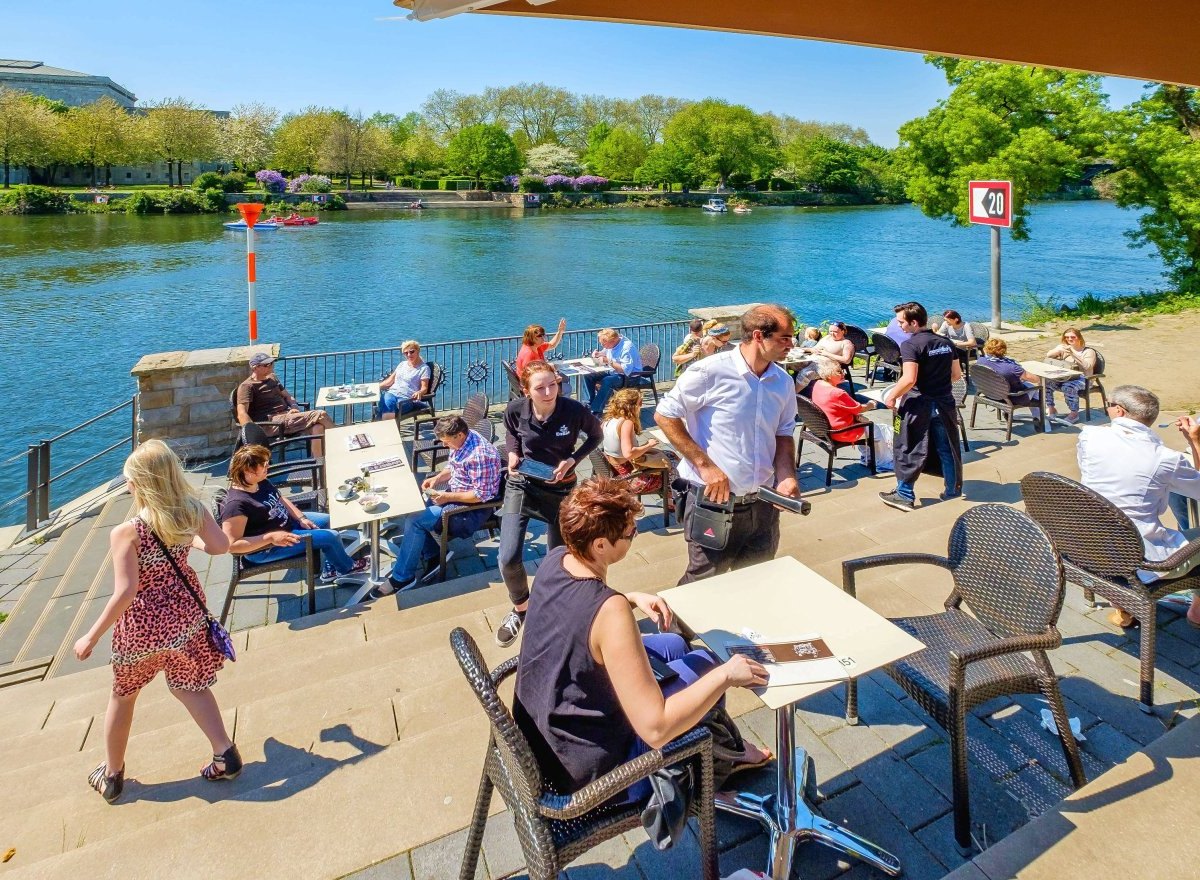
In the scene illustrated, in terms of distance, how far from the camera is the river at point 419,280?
2173cm

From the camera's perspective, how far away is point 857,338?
995 cm

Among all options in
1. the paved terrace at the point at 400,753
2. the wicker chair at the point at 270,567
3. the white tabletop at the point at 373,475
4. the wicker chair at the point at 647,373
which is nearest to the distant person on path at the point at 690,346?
the wicker chair at the point at 647,373

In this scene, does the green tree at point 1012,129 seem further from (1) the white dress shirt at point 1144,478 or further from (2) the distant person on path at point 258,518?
(2) the distant person on path at point 258,518

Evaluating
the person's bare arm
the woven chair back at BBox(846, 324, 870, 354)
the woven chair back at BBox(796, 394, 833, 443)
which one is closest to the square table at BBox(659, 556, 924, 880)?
the person's bare arm

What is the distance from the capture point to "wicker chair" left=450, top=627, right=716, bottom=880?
5.60 ft

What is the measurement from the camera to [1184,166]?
15156mm

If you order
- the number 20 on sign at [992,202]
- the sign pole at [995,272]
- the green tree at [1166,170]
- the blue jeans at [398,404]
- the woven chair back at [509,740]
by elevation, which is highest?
the green tree at [1166,170]

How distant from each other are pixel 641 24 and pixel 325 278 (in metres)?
34.1

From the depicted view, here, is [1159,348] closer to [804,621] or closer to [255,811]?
[804,621]

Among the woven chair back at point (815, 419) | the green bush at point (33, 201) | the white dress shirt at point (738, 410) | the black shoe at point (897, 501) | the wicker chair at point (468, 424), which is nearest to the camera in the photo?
the white dress shirt at point (738, 410)

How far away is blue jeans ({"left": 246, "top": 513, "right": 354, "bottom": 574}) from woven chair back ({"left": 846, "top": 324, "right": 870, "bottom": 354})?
7318 mm

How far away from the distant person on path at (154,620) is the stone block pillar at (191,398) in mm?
4840

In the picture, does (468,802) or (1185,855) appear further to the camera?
(468,802)

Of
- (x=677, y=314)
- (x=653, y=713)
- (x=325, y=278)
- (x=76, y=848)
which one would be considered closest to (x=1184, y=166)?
(x=677, y=314)
